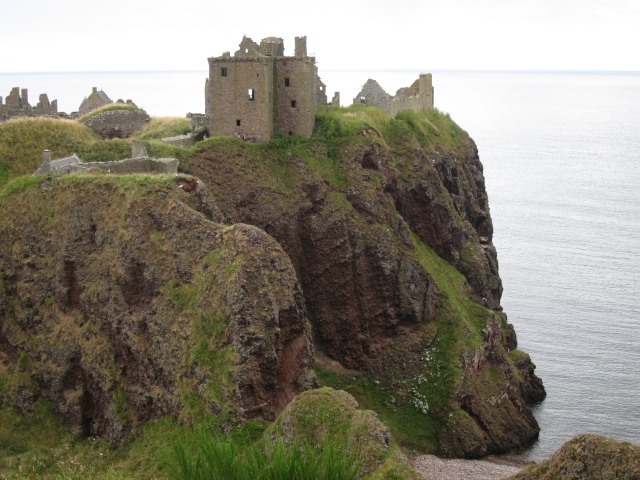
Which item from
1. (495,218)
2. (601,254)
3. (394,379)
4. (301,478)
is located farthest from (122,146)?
(495,218)

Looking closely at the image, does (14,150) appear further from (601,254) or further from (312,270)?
(601,254)

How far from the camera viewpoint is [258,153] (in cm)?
8356

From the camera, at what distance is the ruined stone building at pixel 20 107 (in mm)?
90875

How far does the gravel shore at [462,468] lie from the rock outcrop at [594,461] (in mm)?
28641

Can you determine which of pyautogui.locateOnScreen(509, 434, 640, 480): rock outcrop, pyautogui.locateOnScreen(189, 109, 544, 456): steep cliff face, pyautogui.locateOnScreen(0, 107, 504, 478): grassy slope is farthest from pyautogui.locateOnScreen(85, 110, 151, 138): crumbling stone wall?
pyautogui.locateOnScreen(509, 434, 640, 480): rock outcrop

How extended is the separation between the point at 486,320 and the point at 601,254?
60.3 m

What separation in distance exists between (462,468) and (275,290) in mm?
22668

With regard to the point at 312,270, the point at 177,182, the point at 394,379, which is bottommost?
the point at 394,379

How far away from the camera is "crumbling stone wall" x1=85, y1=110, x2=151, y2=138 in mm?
87000

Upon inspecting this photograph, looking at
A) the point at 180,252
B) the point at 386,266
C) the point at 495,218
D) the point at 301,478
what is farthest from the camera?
the point at 495,218

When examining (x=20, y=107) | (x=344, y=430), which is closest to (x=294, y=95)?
(x=20, y=107)

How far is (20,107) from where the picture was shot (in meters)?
94.4

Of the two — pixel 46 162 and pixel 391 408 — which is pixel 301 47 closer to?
pixel 46 162

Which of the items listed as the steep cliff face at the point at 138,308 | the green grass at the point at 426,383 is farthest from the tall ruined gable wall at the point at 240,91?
the steep cliff face at the point at 138,308
